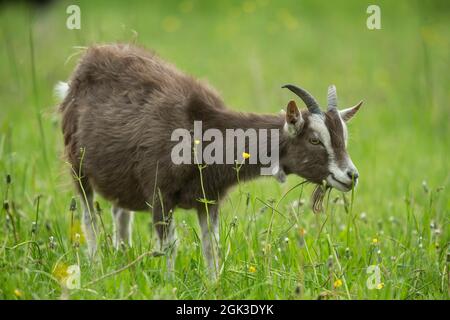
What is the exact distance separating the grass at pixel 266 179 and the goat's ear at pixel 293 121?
0.57m

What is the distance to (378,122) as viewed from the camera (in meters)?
12.5

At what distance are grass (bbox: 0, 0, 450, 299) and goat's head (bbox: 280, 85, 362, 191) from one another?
356 mm

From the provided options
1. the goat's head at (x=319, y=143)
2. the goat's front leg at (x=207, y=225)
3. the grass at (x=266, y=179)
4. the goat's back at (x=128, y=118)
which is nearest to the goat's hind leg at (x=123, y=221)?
the grass at (x=266, y=179)

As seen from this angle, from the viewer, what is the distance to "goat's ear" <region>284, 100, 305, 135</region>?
5926 mm

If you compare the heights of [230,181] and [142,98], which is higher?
[142,98]

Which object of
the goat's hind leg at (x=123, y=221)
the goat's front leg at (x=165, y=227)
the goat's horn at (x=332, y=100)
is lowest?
the goat's hind leg at (x=123, y=221)

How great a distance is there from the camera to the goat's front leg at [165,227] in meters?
5.96

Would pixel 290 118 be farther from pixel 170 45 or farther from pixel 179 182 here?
pixel 170 45

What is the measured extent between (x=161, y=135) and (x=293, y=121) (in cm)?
103

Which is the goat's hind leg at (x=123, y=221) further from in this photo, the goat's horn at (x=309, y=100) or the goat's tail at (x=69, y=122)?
the goat's horn at (x=309, y=100)

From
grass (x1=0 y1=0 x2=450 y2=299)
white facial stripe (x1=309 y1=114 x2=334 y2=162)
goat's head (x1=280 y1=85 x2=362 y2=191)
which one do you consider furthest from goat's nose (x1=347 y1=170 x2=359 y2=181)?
grass (x1=0 y1=0 x2=450 y2=299)

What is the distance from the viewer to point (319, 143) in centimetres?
595
